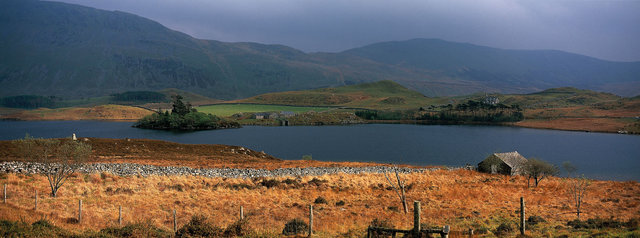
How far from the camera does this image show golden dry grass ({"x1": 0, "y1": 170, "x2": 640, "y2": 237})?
69.4 ft

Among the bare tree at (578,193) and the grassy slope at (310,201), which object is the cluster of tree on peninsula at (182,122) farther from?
the bare tree at (578,193)

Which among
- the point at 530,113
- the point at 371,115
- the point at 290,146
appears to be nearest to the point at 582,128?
the point at 530,113

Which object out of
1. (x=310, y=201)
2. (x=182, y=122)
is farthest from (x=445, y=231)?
(x=182, y=122)

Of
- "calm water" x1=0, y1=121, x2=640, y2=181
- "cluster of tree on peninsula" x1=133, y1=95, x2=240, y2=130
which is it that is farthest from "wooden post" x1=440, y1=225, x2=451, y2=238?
"cluster of tree on peninsula" x1=133, y1=95, x2=240, y2=130

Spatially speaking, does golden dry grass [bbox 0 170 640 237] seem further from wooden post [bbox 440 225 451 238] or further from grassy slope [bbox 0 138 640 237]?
wooden post [bbox 440 225 451 238]

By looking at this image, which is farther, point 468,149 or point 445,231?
point 468,149

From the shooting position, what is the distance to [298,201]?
28000 millimetres

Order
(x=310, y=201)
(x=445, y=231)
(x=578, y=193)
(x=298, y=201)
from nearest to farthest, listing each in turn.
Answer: (x=445, y=231), (x=298, y=201), (x=310, y=201), (x=578, y=193)

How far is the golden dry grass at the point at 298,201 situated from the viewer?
2116 cm

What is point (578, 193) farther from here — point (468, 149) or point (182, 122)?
point (182, 122)

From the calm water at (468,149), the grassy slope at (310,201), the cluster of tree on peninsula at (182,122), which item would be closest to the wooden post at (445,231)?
the grassy slope at (310,201)

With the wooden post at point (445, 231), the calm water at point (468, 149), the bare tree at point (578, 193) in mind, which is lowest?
the calm water at point (468, 149)

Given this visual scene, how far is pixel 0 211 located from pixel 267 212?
1316cm

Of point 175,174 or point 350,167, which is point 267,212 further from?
point 350,167
